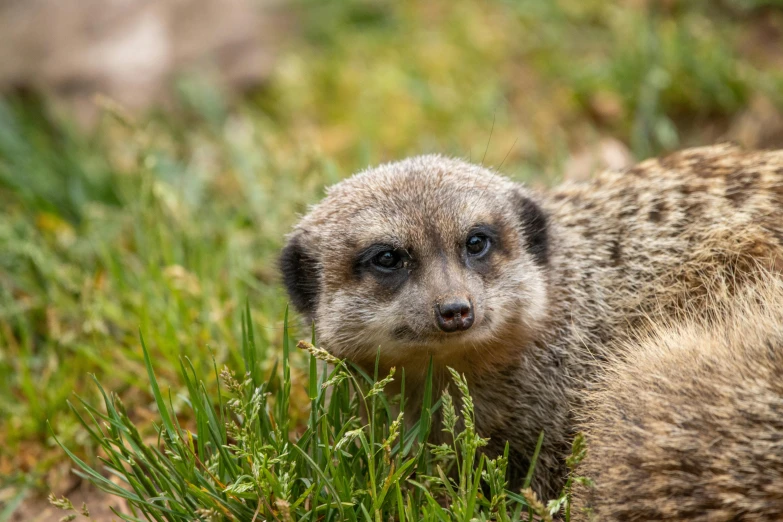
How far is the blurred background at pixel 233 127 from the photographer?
4.70 metres

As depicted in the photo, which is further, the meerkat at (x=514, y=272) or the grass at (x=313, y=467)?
the meerkat at (x=514, y=272)

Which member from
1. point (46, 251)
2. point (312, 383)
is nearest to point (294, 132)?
point (46, 251)

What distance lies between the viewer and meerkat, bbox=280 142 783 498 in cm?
363

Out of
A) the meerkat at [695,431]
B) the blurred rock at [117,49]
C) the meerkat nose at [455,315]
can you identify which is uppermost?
the blurred rock at [117,49]

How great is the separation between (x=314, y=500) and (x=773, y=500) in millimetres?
1516

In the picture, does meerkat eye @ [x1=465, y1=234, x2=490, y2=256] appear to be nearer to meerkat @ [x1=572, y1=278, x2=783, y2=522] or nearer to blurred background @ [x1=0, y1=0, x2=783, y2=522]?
meerkat @ [x1=572, y1=278, x2=783, y2=522]

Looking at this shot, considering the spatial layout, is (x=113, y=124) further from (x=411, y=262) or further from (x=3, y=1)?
(x=411, y=262)

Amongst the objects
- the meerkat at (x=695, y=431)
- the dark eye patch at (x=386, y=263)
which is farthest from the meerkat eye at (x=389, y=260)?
the meerkat at (x=695, y=431)

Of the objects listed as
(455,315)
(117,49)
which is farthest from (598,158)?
(117,49)

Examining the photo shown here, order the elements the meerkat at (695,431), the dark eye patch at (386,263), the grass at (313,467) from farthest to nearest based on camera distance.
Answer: the dark eye patch at (386,263), the grass at (313,467), the meerkat at (695,431)

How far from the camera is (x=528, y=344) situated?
387cm

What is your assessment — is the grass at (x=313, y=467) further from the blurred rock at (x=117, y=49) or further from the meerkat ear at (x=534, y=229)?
the blurred rock at (x=117, y=49)

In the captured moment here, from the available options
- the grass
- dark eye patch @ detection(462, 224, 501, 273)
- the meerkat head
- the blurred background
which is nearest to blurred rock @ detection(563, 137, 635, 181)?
the blurred background

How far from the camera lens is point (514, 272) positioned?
3.81m
